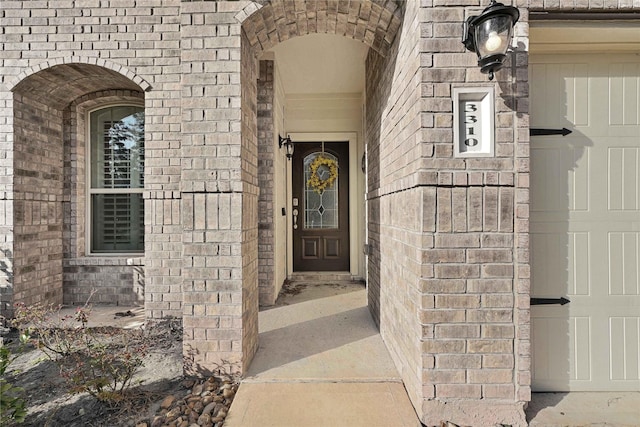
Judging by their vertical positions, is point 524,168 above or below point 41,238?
above

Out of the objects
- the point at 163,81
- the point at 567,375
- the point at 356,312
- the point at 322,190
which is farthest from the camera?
A: the point at 322,190

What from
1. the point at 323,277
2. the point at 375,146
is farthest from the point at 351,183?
the point at 375,146

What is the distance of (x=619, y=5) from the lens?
1.70 meters

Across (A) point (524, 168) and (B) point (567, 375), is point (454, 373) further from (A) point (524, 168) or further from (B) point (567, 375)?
(A) point (524, 168)

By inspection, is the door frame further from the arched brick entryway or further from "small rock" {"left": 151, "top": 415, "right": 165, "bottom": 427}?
"small rock" {"left": 151, "top": 415, "right": 165, "bottom": 427}

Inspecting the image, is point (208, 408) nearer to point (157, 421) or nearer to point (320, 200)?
point (157, 421)

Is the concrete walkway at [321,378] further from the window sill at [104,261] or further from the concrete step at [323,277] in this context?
the window sill at [104,261]

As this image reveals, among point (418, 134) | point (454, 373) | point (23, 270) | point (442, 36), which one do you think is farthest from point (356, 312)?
point (23, 270)

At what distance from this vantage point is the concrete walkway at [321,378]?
168 centimetres

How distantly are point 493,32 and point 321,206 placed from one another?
3822 millimetres

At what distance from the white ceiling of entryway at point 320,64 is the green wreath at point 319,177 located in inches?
42.3

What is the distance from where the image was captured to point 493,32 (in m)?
Answer: 1.49

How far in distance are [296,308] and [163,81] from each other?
275 cm

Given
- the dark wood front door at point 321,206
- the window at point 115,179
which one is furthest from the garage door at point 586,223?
the window at point 115,179
